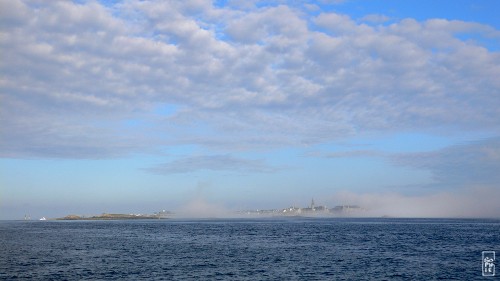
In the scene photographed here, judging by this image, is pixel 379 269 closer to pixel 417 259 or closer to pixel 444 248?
pixel 417 259

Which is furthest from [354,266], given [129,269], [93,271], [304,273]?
[93,271]

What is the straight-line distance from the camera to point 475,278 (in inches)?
2223

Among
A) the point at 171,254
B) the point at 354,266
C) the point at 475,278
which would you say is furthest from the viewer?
the point at 171,254

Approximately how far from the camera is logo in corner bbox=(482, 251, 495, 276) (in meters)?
60.1

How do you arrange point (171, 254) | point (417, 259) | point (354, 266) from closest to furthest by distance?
point (354, 266) → point (417, 259) → point (171, 254)

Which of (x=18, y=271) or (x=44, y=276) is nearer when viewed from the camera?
(x=44, y=276)

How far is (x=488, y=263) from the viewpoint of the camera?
6862 centimetres

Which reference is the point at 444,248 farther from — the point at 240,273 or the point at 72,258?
the point at 72,258

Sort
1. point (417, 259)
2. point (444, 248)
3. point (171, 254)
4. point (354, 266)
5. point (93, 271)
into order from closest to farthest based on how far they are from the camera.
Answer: point (93, 271), point (354, 266), point (417, 259), point (171, 254), point (444, 248)

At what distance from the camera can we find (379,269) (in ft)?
209

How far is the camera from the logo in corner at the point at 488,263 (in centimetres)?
6008

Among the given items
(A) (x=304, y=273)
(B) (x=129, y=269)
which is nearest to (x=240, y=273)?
(A) (x=304, y=273)

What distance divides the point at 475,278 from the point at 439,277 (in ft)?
12.9

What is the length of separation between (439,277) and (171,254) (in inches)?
1700
